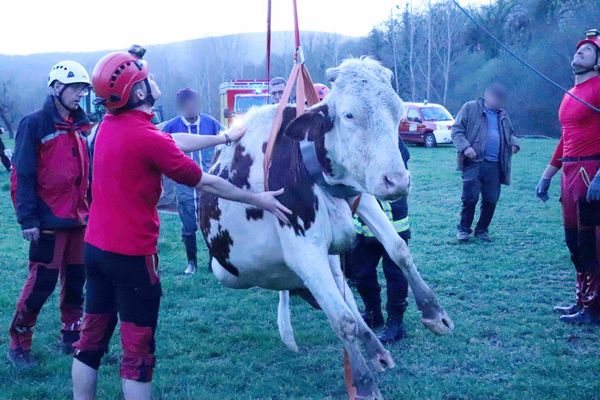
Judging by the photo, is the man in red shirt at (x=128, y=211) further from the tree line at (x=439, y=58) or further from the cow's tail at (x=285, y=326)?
the tree line at (x=439, y=58)

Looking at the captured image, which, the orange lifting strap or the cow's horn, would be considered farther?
the orange lifting strap

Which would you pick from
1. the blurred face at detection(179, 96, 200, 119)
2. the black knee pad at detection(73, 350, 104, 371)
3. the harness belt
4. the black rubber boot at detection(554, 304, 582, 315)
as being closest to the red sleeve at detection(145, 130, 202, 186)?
the black knee pad at detection(73, 350, 104, 371)

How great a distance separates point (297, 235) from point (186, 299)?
3.30 m

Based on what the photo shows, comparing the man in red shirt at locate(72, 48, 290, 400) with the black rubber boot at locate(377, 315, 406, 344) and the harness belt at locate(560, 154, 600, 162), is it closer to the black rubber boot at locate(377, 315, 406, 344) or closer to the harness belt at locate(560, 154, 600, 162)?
the black rubber boot at locate(377, 315, 406, 344)

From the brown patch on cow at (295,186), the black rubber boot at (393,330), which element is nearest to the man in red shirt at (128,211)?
the brown patch on cow at (295,186)

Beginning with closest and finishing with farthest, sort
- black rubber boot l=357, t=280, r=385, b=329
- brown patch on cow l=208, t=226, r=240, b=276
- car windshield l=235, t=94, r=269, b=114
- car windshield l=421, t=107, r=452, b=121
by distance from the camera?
1. brown patch on cow l=208, t=226, r=240, b=276
2. black rubber boot l=357, t=280, r=385, b=329
3. car windshield l=235, t=94, r=269, b=114
4. car windshield l=421, t=107, r=452, b=121

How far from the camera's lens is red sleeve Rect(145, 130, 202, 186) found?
10.6 ft

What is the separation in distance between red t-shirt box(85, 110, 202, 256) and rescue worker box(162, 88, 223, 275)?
4.17 metres

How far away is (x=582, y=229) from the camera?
5480 mm

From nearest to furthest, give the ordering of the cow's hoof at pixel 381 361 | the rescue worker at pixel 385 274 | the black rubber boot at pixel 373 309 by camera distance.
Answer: the cow's hoof at pixel 381 361
the rescue worker at pixel 385 274
the black rubber boot at pixel 373 309

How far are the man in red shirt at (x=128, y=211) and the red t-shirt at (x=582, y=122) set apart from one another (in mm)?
3104

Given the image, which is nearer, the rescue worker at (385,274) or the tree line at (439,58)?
the rescue worker at (385,274)

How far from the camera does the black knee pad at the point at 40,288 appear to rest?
4836mm

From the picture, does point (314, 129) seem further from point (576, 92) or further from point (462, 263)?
point (462, 263)
